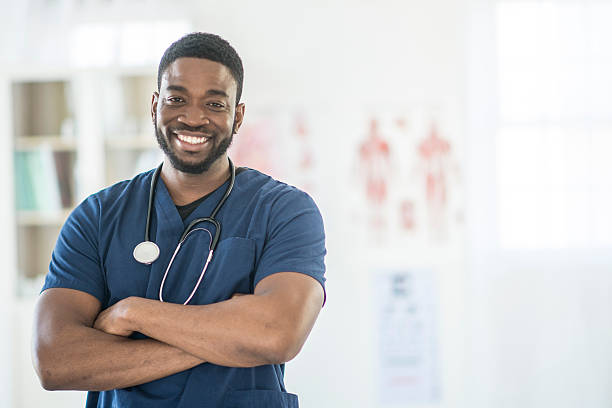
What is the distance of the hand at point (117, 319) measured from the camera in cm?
111

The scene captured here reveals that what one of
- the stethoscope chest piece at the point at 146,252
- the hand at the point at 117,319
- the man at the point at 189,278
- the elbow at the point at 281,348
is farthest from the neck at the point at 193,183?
the elbow at the point at 281,348

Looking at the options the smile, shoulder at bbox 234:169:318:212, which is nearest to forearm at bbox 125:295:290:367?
shoulder at bbox 234:169:318:212

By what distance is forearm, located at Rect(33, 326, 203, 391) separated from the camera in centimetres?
109

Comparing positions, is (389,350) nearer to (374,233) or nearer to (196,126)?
(374,233)

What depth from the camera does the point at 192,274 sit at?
1.17m

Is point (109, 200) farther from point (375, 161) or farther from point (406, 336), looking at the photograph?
point (406, 336)

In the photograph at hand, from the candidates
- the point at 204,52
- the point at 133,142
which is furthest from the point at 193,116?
the point at 133,142

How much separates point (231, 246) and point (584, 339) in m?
2.24

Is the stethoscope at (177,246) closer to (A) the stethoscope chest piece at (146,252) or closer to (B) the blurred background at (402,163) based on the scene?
(A) the stethoscope chest piece at (146,252)

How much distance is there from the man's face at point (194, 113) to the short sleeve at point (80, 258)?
0.69 ft

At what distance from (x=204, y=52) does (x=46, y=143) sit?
6.35ft

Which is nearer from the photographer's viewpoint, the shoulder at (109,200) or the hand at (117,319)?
the hand at (117,319)

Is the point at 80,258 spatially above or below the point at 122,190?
below

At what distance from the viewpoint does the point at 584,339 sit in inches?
111
